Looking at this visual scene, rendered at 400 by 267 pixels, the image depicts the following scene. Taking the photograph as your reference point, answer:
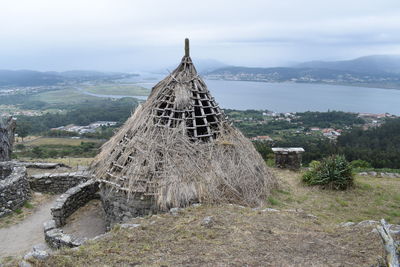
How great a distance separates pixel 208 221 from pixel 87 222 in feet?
16.0

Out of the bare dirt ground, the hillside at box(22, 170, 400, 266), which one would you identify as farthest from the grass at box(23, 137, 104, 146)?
the hillside at box(22, 170, 400, 266)

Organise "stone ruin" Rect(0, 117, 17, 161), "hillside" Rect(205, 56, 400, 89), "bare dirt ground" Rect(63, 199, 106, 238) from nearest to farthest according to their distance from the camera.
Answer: "bare dirt ground" Rect(63, 199, 106, 238) → "stone ruin" Rect(0, 117, 17, 161) → "hillside" Rect(205, 56, 400, 89)

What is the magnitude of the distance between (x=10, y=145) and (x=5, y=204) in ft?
19.9

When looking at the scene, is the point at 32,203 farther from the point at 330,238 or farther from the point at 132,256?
the point at 330,238

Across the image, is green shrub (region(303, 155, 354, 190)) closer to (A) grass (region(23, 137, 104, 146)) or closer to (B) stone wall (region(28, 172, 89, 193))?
(B) stone wall (region(28, 172, 89, 193))

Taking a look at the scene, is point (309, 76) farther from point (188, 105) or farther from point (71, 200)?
point (71, 200)

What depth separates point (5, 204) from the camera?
982 cm

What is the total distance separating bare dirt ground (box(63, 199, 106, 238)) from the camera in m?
8.65

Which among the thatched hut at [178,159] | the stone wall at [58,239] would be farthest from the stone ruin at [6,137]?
the stone wall at [58,239]

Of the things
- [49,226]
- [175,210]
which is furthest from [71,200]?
[175,210]

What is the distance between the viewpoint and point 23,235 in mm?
8648

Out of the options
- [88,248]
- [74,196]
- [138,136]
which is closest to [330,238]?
[88,248]

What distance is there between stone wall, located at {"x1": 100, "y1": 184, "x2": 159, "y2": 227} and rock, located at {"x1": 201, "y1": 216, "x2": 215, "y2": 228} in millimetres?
1670

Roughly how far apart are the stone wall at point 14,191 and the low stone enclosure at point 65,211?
2.00 metres
